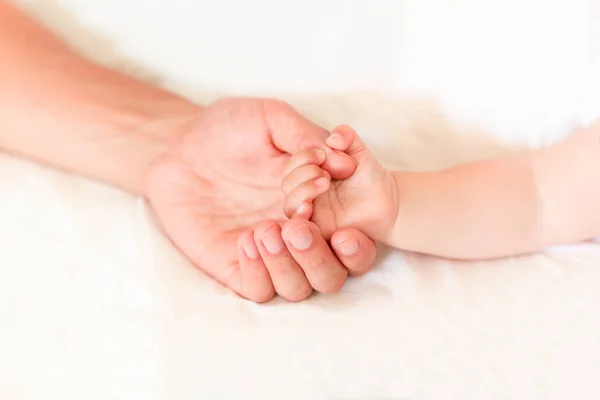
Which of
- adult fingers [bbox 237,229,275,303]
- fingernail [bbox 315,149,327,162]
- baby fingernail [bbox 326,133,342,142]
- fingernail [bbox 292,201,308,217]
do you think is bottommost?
adult fingers [bbox 237,229,275,303]

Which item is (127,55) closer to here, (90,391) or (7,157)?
(7,157)

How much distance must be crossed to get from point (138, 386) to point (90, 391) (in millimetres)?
38

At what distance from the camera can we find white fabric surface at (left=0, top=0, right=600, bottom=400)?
531 millimetres

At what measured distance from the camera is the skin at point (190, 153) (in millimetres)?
595

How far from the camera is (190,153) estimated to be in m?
0.71

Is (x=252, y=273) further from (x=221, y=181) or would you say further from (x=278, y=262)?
(x=221, y=181)

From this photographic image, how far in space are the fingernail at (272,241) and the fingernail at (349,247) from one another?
5 centimetres

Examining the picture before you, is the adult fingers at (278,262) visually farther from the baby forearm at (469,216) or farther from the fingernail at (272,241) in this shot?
the baby forearm at (469,216)

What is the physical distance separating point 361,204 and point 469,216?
113 millimetres

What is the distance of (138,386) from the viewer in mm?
521

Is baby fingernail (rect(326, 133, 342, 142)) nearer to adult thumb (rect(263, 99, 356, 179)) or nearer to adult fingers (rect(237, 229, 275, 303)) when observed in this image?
adult thumb (rect(263, 99, 356, 179))

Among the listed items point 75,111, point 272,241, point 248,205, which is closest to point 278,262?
point 272,241

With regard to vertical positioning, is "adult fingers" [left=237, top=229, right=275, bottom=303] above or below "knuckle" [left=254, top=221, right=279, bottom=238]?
below

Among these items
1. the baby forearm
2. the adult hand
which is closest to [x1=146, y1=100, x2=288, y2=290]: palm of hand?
the adult hand
